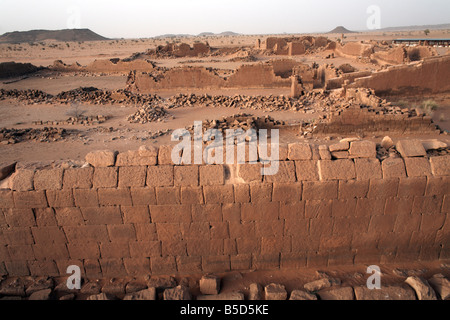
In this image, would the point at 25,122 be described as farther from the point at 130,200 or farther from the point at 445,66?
the point at 445,66

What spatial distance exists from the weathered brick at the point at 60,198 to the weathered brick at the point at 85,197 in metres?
0.08

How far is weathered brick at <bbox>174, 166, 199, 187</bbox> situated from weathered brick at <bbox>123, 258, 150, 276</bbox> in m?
1.49

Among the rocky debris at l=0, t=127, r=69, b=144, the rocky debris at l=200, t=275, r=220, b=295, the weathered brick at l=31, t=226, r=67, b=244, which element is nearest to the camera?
the rocky debris at l=200, t=275, r=220, b=295

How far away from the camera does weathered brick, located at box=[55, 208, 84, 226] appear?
450 centimetres

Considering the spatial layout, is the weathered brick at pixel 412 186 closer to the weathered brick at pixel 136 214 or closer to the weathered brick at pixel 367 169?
the weathered brick at pixel 367 169

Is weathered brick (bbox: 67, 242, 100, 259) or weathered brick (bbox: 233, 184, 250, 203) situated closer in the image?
weathered brick (bbox: 233, 184, 250, 203)

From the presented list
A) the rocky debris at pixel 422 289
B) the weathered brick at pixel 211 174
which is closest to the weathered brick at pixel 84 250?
the weathered brick at pixel 211 174

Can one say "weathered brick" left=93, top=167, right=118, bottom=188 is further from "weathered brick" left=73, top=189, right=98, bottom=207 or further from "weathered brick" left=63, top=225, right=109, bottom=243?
"weathered brick" left=63, top=225, right=109, bottom=243

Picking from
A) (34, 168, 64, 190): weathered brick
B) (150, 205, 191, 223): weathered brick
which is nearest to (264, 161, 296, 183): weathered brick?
(150, 205, 191, 223): weathered brick

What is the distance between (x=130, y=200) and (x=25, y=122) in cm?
1401

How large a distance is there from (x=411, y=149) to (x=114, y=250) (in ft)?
16.3
